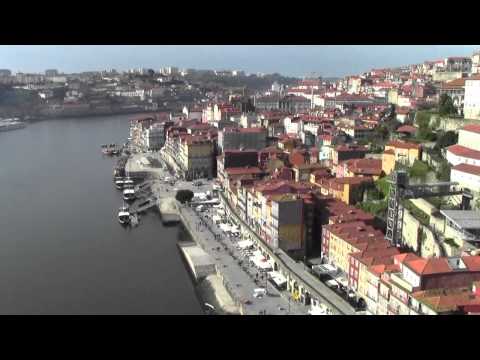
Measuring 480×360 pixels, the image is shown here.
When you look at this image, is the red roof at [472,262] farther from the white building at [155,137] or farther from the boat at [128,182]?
the white building at [155,137]

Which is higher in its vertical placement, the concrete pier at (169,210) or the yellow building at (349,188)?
the yellow building at (349,188)

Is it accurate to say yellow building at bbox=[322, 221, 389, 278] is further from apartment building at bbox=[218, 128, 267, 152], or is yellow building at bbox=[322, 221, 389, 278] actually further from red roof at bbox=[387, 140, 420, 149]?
apartment building at bbox=[218, 128, 267, 152]

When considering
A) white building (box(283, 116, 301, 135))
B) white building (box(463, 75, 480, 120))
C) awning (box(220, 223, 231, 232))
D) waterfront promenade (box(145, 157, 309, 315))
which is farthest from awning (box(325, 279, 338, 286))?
white building (box(283, 116, 301, 135))

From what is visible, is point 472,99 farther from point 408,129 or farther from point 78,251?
point 78,251

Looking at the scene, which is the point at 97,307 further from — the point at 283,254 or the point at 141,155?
the point at 141,155

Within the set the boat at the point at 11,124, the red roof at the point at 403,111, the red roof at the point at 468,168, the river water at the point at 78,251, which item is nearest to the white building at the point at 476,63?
the red roof at the point at 403,111

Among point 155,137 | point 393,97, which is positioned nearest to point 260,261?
point 393,97

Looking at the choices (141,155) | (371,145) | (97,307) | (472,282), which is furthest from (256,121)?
(472,282)
